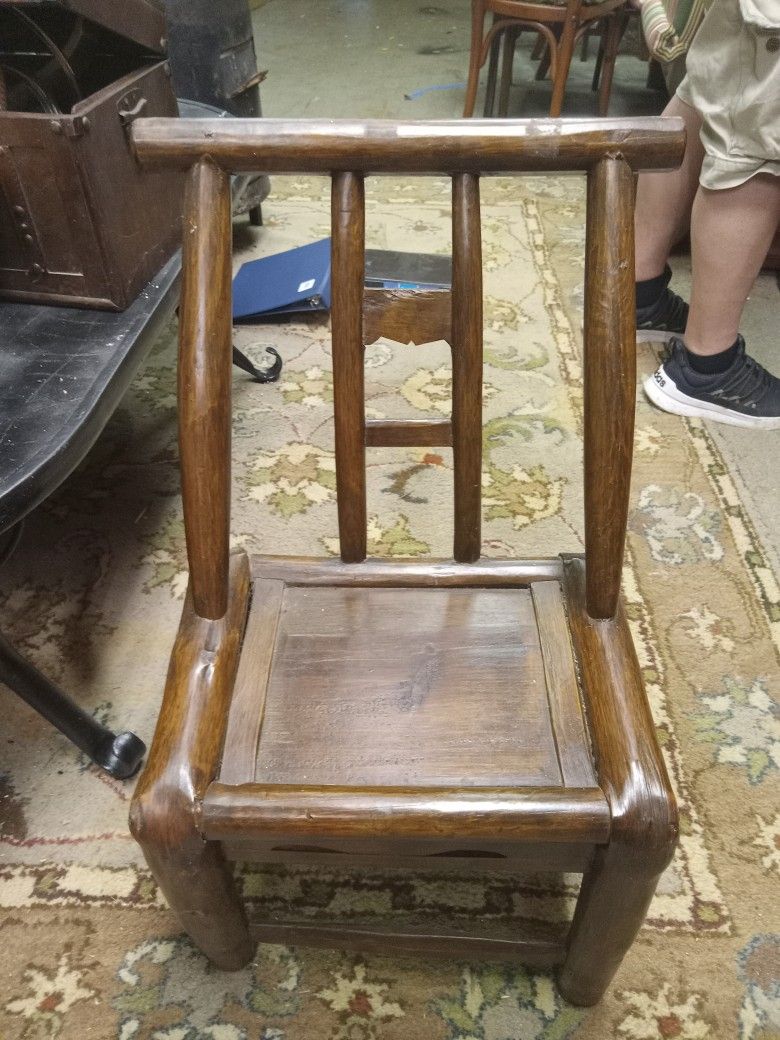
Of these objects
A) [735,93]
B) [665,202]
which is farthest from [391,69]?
[735,93]

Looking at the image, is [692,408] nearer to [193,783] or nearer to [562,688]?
[562,688]

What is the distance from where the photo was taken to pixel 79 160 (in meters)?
0.98

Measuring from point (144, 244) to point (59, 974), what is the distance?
37.9 inches

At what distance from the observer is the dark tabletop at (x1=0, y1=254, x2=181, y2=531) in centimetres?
83

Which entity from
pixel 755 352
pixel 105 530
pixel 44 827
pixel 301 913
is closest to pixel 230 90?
pixel 105 530

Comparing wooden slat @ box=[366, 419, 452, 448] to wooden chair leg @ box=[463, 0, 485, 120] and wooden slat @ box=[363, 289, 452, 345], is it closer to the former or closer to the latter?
wooden slat @ box=[363, 289, 452, 345]

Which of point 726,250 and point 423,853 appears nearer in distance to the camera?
point 423,853

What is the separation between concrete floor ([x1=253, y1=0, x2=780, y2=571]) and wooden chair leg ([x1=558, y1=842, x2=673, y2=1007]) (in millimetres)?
1701

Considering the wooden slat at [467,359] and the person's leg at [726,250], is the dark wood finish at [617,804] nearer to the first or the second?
the wooden slat at [467,359]

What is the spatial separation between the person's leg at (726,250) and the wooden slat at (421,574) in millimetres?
921

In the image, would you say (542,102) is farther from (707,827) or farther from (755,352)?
(707,827)

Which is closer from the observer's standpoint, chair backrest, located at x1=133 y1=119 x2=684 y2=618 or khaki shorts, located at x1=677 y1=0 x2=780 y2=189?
chair backrest, located at x1=133 y1=119 x2=684 y2=618

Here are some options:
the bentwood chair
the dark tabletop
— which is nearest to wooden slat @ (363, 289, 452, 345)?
the dark tabletop

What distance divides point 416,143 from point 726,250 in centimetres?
102
